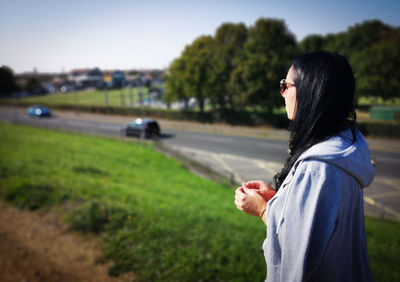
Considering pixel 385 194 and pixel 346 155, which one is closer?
pixel 346 155

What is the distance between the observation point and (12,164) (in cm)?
935

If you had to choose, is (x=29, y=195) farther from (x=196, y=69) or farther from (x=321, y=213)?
(x=196, y=69)

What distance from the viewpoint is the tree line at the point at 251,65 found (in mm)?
20328

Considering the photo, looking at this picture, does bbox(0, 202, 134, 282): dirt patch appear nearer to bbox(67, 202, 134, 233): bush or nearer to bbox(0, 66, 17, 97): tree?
bbox(67, 202, 134, 233): bush

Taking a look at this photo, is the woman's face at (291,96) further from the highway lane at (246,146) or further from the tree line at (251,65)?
the tree line at (251,65)

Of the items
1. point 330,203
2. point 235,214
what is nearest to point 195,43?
point 235,214

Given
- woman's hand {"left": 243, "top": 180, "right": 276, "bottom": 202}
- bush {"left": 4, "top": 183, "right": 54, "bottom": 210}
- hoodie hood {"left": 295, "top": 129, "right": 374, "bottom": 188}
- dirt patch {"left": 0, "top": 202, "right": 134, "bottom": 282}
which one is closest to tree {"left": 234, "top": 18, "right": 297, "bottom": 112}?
bush {"left": 4, "top": 183, "right": 54, "bottom": 210}

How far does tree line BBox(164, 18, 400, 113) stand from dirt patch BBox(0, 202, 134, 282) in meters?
17.2

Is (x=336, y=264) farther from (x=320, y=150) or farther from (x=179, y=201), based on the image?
(x=179, y=201)

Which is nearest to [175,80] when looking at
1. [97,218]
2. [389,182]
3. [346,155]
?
[389,182]

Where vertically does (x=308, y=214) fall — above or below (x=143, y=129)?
above

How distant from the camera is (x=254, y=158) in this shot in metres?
14.8

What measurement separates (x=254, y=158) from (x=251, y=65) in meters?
10.6

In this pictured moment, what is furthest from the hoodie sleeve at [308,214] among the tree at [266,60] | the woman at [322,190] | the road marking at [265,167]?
the tree at [266,60]
